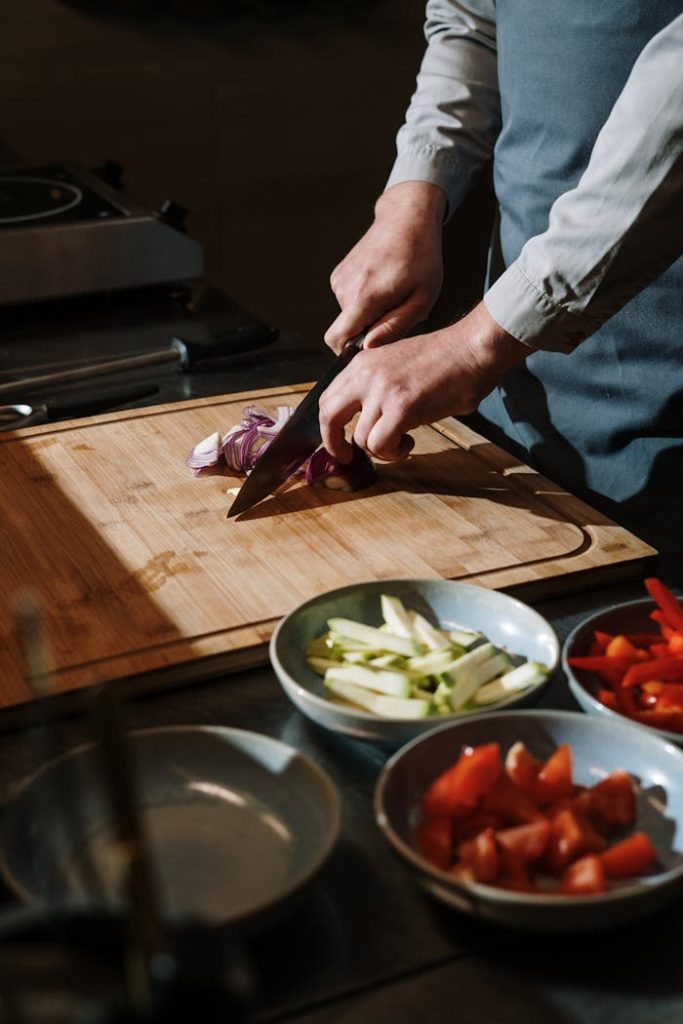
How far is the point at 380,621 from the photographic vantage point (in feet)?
3.77

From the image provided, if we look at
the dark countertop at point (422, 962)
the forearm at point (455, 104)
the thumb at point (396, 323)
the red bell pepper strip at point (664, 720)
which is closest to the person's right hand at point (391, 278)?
the thumb at point (396, 323)

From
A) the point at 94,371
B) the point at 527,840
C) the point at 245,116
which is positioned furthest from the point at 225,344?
the point at 245,116

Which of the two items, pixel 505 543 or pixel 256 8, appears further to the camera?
pixel 256 8

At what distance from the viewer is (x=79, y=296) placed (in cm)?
215

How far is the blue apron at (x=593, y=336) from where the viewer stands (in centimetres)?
160

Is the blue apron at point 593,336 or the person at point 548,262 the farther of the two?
the blue apron at point 593,336

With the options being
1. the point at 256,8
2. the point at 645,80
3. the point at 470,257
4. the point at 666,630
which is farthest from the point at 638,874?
the point at 256,8

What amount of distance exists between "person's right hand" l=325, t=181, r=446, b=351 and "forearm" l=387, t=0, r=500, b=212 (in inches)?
4.0

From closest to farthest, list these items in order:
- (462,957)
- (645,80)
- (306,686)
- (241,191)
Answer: (462,957), (306,686), (645,80), (241,191)

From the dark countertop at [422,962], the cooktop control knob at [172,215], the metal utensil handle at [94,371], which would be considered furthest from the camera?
the cooktop control knob at [172,215]

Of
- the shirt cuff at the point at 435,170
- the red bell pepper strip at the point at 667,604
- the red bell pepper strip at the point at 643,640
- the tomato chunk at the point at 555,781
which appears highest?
the shirt cuff at the point at 435,170

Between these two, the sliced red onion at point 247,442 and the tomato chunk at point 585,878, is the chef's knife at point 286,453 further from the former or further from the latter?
the tomato chunk at point 585,878

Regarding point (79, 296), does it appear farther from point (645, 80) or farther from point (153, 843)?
point (153, 843)

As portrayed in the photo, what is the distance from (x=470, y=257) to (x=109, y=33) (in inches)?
39.8
